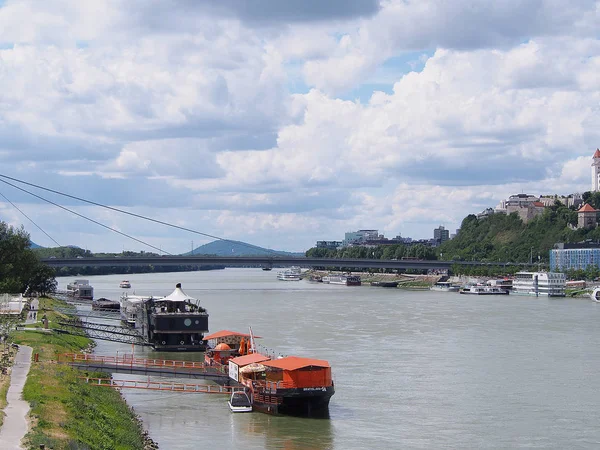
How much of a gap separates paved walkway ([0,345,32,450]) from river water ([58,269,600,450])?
4.55 meters

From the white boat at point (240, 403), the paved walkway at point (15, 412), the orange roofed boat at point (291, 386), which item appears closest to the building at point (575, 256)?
the orange roofed boat at point (291, 386)

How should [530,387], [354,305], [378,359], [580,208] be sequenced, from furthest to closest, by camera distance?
[580,208] → [354,305] → [378,359] → [530,387]

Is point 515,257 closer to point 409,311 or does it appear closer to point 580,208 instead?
point 580,208

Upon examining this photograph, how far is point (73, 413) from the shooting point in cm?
2756

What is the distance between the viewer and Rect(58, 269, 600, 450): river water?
30.7m

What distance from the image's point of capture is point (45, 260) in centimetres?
11981

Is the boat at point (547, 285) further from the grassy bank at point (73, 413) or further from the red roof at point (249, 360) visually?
the grassy bank at point (73, 413)

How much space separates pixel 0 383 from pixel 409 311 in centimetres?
5997

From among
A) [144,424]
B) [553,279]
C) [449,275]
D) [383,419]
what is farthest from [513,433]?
[449,275]

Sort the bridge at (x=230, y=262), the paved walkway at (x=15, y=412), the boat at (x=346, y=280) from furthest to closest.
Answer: the boat at (x=346, y=280), the bridge at (x=230, y=262), the paved walkway at (x=15, y=412)

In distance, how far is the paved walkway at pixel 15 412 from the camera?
22.3 metres

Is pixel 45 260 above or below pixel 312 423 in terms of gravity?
above

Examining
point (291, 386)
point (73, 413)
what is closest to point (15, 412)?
point (73, 413)

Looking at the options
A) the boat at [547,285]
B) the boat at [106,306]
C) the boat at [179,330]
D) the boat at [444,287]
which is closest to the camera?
the boat at [179,330]
